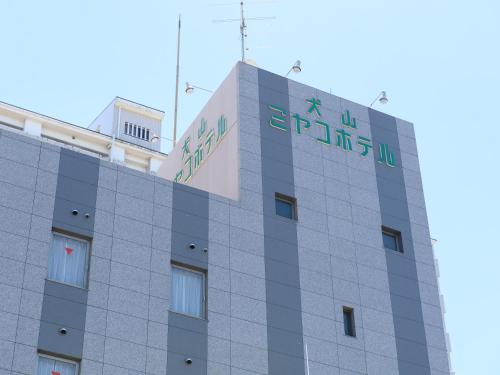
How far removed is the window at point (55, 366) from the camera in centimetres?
2728

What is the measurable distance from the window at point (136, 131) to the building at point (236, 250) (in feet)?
126

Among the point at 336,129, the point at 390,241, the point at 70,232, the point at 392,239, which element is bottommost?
the point at 70,232

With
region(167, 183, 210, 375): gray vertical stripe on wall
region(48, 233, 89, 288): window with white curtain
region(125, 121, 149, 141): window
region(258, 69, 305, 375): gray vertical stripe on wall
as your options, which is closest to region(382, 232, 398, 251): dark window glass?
region(258, 69, 305, 375): gray vertical stripe on wall

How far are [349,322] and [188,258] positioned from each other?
608 centimetres

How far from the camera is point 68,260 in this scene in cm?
2944

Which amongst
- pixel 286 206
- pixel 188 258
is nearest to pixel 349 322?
pixel 286 206

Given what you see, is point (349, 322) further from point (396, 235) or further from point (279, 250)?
point (396, 235)

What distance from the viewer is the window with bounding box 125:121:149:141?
78.1 m

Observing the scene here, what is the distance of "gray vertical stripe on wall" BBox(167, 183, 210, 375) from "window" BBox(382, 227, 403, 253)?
7371mm

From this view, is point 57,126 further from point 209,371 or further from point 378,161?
point 209,371

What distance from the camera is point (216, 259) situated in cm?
3167

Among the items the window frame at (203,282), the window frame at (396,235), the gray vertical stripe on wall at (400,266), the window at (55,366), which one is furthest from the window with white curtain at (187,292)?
the window frame at (396,235)

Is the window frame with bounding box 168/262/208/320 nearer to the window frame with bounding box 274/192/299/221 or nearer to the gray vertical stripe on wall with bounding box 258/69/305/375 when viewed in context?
the gray vertical stripe on wall with bounding box 258/69/305/375

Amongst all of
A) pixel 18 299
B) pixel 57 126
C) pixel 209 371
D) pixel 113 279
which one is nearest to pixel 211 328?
pixel 209 371
